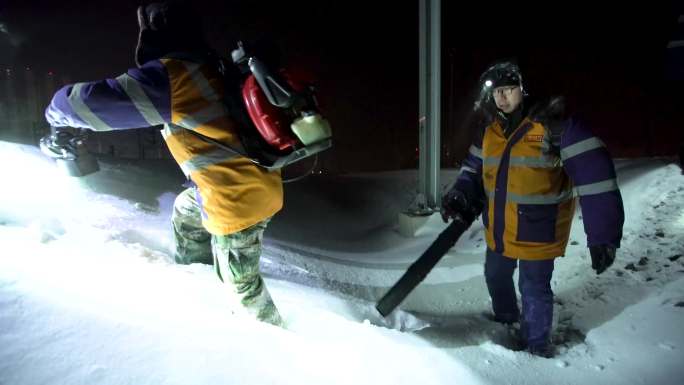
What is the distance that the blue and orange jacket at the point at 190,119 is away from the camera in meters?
1.78

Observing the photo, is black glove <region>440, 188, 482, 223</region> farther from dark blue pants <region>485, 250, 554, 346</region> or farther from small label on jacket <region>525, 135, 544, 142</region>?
small label on jacket <region>525, 135, 544, 142</region>

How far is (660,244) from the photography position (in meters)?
3.70

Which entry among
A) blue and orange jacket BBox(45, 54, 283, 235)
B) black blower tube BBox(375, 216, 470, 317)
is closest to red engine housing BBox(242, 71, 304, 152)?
blue and orange jacket BBox(45, 54, 283, 235)

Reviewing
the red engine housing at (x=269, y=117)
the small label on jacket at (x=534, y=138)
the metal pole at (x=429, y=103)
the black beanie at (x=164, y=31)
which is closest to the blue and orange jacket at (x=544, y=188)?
the small label on jacket at (x=534, y=138)

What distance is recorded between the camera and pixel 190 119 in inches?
77.0

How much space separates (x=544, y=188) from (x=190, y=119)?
2.05 metres

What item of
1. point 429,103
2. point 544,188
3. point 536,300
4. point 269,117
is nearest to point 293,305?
point 269,117

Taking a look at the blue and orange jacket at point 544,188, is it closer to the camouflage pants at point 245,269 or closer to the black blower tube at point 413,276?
the black blower tube at point 413,276

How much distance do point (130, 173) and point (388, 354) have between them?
17.4 ft

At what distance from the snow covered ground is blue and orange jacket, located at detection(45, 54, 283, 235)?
20.9 inches

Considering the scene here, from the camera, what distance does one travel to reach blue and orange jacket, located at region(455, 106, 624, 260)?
2.32 metres

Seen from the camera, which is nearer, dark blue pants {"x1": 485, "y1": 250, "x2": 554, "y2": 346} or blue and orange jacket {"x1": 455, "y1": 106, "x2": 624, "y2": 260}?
blue and orange jacket {"x1": 455, "y1": 106, "x2": 624, "y2": 260}

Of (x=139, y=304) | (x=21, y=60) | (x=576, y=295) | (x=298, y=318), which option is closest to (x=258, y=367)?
(x=139, y=304)

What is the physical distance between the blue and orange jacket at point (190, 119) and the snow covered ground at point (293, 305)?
1.74ft
